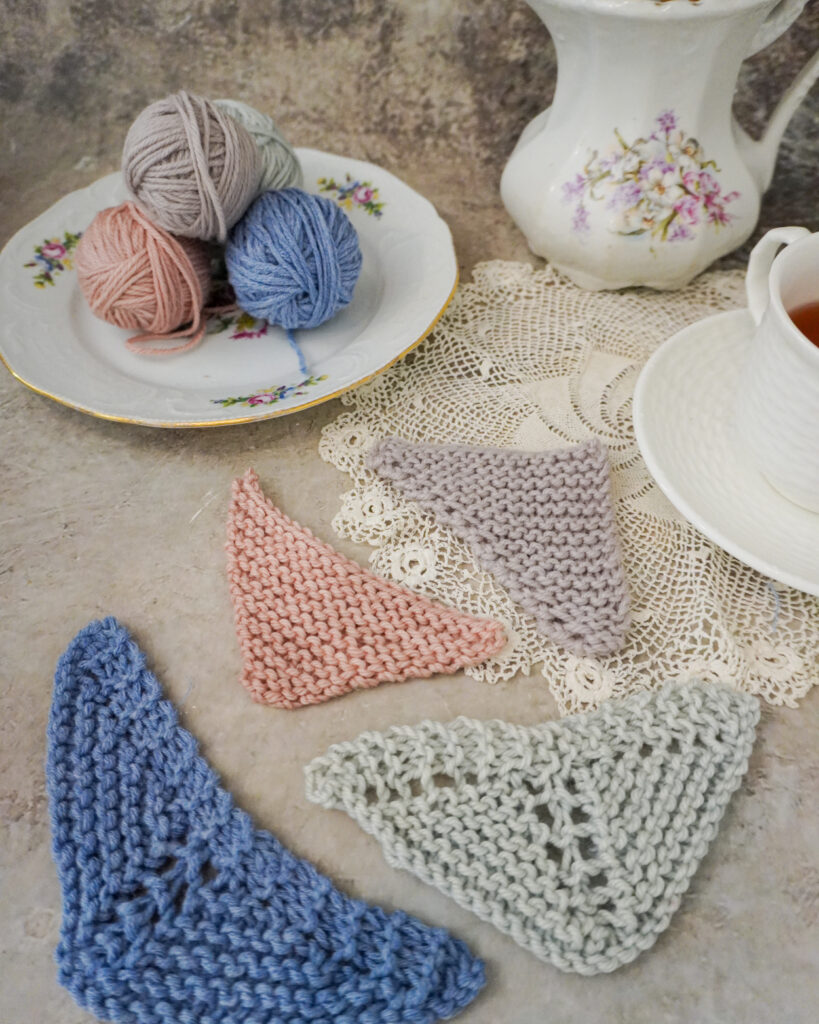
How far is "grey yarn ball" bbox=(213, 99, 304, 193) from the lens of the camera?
765 mm

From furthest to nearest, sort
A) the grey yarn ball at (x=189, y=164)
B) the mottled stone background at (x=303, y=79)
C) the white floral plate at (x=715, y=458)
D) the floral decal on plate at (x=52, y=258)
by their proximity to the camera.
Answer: the mottled stone background at (x=303, y=79) → the floral decal on plate at (x=52, y=258) → the grey yarn ball at (x=189, y=164) → the white floral plate at (x=715, y=458)

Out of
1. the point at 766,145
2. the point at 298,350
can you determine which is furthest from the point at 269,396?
the point at 766,145

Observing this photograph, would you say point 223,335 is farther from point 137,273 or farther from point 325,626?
point 325,626

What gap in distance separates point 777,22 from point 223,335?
54cm

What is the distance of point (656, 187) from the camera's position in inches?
30.0

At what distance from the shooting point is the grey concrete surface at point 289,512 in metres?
0.48

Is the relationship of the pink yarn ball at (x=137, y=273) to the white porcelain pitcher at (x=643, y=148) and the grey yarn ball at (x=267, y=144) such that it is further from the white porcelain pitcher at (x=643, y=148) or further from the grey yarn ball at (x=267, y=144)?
the white porcelain pitcher at (x=643, y=148)

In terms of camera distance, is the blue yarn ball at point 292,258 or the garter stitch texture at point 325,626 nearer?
the garter stitch texture at point 325,626

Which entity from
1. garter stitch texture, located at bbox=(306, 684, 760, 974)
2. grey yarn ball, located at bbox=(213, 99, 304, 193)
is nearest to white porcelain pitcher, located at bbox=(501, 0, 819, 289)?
grey yarn ball, located at bbox=(213, 99, 304, 193)

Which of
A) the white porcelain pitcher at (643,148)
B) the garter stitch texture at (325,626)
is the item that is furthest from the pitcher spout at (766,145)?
the garter stitch texture at (325,626)

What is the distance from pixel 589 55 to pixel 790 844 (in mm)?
622

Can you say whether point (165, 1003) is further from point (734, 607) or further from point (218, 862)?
point (734, 607)

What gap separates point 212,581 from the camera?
2.07 ft

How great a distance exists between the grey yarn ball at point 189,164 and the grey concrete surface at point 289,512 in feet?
0.59
